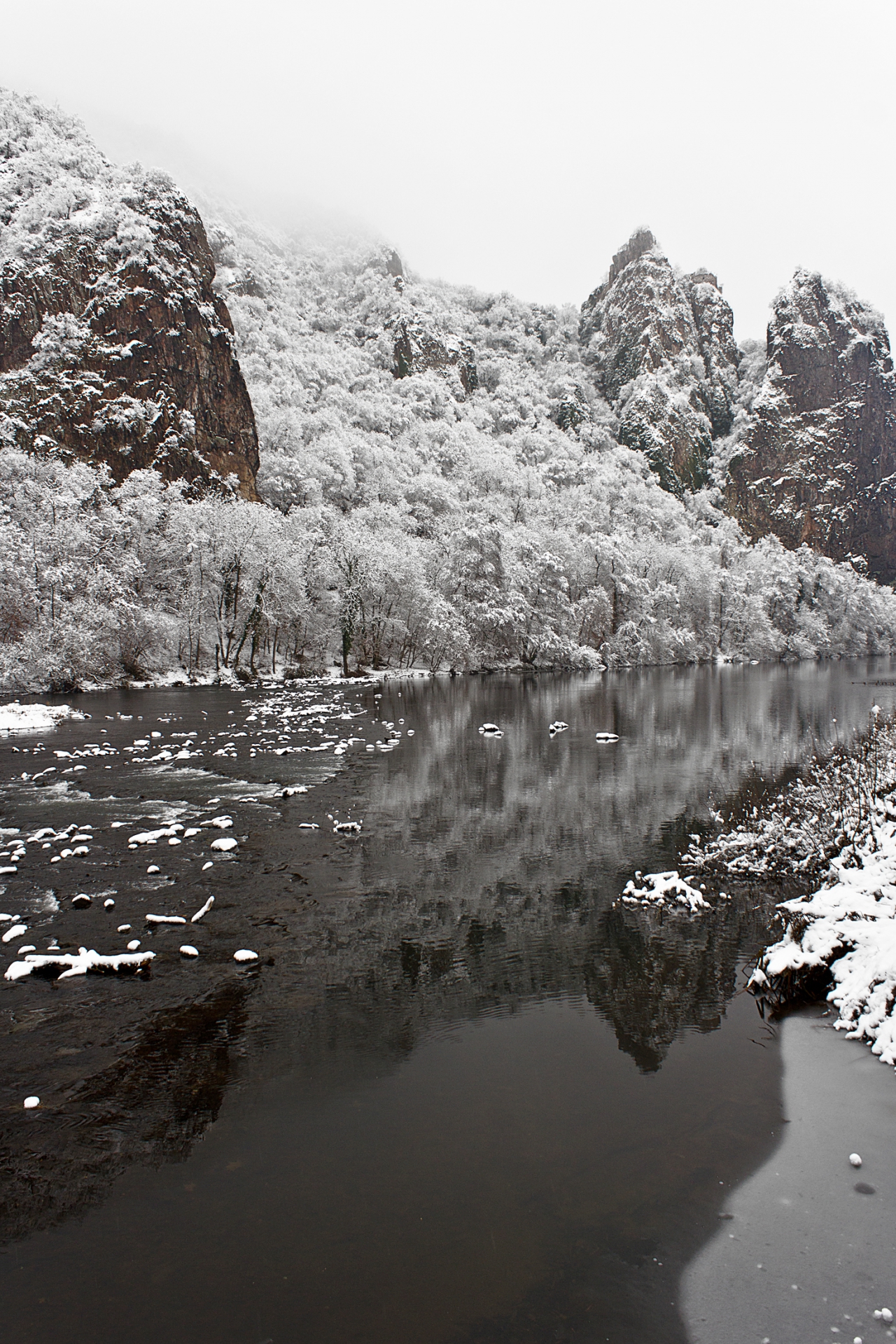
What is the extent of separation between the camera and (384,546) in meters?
59.2

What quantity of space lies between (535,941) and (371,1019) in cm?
269

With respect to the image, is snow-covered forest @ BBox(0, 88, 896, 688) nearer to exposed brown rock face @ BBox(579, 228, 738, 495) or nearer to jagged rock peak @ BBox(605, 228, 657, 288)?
exposed brown rock face @ BBox(579, 228, 738, 495)

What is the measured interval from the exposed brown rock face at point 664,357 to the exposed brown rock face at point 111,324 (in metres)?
101

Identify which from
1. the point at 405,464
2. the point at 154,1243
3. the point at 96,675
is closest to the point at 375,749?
the point at 154,1243

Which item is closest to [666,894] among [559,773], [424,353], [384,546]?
[559,773]

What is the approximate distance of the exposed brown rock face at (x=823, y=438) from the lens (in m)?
152

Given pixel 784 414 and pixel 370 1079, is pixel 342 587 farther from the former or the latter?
pixel 784 414

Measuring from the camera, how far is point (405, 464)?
324 ft

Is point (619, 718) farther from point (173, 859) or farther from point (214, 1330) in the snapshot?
point (214, 1330)

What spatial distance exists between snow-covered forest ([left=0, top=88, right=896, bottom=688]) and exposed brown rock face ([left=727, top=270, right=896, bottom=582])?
517 inches

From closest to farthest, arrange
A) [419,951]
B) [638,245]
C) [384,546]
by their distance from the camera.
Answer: [419,951] → [384,546] → [638,245]

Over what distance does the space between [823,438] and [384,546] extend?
138938 mm

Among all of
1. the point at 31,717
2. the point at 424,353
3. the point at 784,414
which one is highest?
the point at 424,353

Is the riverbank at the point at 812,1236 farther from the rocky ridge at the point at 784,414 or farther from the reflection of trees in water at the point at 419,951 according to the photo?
the rocky ridge at the point at 784,414
